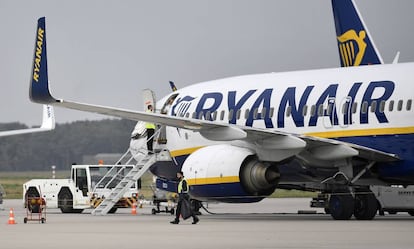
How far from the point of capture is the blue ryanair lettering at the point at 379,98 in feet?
103

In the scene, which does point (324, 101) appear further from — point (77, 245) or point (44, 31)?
point (77, 245)

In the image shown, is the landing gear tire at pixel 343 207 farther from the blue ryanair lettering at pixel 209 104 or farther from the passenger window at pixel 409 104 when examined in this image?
the blue ryanair lettering at pixel 209 104

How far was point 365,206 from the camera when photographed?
33812 millimetres

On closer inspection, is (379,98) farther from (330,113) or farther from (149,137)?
(149,137)

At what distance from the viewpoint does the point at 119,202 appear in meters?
44.4

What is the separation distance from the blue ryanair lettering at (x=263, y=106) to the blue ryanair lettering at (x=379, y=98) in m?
3.46

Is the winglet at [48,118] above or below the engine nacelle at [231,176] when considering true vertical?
above

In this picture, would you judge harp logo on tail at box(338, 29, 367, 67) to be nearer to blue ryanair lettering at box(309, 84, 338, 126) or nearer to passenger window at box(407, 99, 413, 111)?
blue ryanair lettering at box(309, 84, 338, 126)

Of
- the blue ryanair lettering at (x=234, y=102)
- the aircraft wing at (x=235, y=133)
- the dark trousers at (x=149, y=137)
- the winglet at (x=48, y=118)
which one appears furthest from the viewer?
the winglet at (x=48, y=118)

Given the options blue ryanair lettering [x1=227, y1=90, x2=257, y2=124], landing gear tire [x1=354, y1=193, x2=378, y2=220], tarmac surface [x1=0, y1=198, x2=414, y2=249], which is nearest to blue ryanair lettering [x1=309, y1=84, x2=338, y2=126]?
landing gear tire [x1=354, y1=193, x2=378, y2=220]

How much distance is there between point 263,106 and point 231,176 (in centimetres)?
315

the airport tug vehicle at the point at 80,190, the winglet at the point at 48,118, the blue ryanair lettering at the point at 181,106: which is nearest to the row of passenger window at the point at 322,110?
the blue ryanair lettering at the point at 181,106

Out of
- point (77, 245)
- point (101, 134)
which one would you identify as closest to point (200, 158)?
point (77, 245)

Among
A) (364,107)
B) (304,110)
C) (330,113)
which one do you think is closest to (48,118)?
(304,110)
